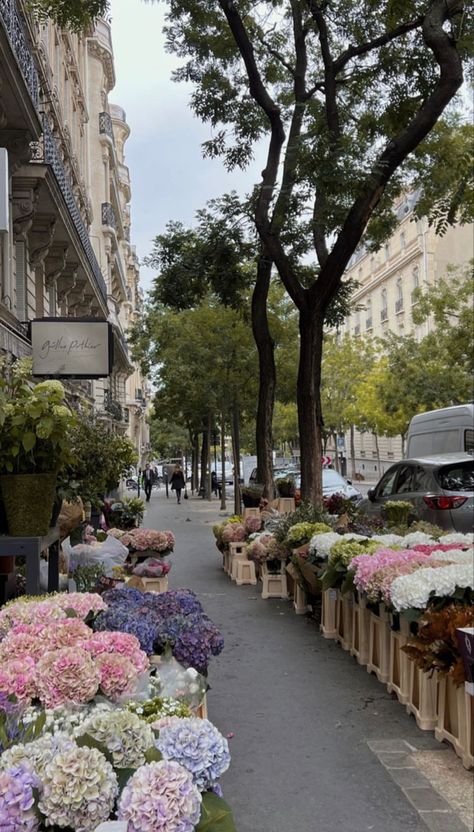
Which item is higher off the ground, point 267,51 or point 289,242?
point 267,51

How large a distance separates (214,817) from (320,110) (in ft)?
38.0

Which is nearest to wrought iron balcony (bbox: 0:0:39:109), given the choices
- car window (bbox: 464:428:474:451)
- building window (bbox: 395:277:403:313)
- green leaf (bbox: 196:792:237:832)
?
car window (bbox: 464:428:474:451)

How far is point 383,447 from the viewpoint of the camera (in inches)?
2219

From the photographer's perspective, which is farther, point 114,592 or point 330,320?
point 330,320

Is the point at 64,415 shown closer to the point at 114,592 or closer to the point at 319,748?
the point at 114,592

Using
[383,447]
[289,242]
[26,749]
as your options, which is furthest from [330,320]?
[383,447]

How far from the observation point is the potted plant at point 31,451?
3805 millimetres

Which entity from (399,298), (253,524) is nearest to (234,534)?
(253,524)

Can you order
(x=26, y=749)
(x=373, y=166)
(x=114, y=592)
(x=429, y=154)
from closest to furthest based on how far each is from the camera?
(x=26, y=749)
(x=114, y=592)
(x=373, y=166)
(x=429, y=154)

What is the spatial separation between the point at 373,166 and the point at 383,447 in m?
48.5

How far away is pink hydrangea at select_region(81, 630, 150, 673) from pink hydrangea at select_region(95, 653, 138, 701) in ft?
0.18

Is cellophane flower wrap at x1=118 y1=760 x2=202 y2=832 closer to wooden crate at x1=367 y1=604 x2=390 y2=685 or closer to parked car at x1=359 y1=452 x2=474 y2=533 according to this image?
parked car at x1=359 y1=452 x2=474 y2=533

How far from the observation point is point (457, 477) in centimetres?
482

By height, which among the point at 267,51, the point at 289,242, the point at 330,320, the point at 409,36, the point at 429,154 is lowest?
the point at 330,320
